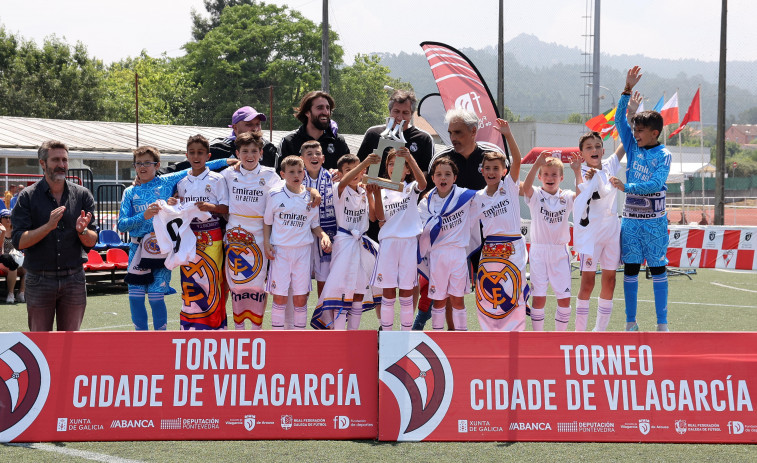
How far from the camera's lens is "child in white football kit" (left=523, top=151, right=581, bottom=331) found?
20.3 ft

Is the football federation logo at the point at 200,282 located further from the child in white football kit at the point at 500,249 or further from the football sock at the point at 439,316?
the child in white football kit at the point at 500,249

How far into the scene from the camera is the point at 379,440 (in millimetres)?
4562

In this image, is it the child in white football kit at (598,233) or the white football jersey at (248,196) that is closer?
the white football jersey at (248,196)

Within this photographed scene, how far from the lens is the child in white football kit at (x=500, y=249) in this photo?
19.1 ft

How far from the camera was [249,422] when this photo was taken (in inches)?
180

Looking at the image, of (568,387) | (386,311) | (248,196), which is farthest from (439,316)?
(248,196)

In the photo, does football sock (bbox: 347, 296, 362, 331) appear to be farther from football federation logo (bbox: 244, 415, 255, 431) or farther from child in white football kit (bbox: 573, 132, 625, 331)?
child in white football kit (bbox: 573, 132, 625, 331)

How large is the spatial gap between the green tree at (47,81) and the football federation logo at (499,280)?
4075cm

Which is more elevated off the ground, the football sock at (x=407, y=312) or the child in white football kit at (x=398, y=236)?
the child in white football kit at (x=398, y=236)

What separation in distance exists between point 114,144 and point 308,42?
30463mm

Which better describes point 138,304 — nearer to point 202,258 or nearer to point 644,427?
point 202,258

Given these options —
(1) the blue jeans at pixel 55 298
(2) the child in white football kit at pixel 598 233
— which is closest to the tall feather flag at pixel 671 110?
(2) the child in white football kit at pixel 598 233

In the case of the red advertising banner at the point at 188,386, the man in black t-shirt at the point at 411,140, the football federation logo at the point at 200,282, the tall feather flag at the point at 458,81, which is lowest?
the red advertising banner at the point at 188,386

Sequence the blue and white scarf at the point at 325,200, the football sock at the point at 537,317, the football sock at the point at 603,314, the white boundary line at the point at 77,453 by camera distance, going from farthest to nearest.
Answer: the football sock at the point at 603,314 → the football sock at the point at 537,317 → the blue and white scarf at the point at 325,200 → the white boundary line at the point at 77,453
